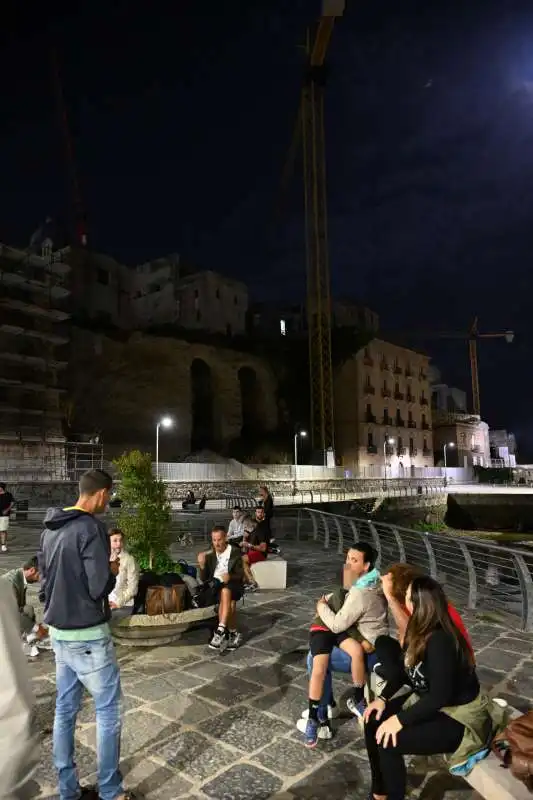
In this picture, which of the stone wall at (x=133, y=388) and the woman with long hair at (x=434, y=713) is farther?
the stone wall at (x=133, y=388)

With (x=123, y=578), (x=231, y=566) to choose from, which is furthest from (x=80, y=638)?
(x=231, y=566)

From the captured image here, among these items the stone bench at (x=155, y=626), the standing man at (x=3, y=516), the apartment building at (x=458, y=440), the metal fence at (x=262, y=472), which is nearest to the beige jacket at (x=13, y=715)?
the stone bench at (x=155, y=626)

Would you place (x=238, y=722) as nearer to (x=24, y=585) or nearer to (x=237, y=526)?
(x=24, y=585)

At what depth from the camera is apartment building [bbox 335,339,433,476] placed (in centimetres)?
5762

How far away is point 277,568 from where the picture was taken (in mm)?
8492

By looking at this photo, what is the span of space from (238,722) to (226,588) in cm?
165

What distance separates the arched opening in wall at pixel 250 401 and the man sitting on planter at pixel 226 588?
48.1 meters

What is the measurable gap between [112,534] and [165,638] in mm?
1208

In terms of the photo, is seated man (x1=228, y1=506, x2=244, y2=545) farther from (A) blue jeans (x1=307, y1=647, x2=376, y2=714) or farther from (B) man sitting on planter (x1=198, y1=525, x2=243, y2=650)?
(A) blue jeans (x1=307, y1=647, x2=376, y2=714)

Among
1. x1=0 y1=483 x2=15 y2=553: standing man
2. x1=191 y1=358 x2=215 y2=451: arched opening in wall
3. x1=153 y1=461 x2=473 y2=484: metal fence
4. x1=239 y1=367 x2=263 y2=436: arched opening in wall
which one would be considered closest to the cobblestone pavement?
x1=0 y1=483 x2=15 y2=553: standing man

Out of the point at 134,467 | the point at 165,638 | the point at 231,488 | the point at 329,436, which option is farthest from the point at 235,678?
the point at 329,436

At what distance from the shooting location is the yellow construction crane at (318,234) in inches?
2239

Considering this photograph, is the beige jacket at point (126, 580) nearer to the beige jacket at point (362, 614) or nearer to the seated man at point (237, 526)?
the beige jacket at point (362, 614)

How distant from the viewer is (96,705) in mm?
2814
